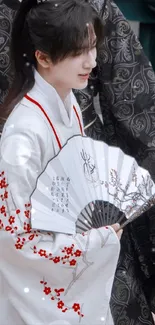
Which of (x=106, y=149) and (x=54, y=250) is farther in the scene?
(x=106, y=149)

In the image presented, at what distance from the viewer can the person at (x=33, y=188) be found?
2027mm

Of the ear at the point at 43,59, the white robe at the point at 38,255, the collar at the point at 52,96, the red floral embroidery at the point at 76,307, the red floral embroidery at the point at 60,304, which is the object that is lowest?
the red floral embroidery at the point at 76,307

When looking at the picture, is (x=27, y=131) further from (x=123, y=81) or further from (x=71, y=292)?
(x=123, y=81)

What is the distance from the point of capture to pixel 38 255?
2029 mm

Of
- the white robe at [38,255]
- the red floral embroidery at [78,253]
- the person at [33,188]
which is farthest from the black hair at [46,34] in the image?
the red floral embroidery at [78,253]

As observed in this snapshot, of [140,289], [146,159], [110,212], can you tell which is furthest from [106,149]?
[140,289]

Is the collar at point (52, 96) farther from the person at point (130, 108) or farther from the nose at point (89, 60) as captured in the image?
the person at point (130, 108)

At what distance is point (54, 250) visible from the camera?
6.67ft

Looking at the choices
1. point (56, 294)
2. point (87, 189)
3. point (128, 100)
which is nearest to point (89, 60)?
point (87, 189)

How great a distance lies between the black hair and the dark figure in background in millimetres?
292

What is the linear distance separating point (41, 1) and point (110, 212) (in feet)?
1.75

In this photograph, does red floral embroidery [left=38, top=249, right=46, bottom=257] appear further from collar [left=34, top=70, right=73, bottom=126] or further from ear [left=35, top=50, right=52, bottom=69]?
ear [left=35, top=50, right=52, bottom=69]

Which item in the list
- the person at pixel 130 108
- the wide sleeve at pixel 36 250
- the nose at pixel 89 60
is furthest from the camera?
the person at pixel 130 108

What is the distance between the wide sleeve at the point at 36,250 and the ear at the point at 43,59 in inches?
7.6
